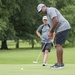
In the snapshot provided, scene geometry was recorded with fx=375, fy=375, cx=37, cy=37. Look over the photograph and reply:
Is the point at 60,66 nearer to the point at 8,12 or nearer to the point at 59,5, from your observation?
the point at 8,12

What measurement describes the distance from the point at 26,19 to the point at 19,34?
133 inches

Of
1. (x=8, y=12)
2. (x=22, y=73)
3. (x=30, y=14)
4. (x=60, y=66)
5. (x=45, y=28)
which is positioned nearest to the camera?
(x=22, y=73)

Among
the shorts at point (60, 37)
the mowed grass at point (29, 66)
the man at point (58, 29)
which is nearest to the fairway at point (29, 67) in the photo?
the mowed grass at point (29, 66)

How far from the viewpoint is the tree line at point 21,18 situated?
44612mm

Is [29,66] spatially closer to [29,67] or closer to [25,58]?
[29,67]

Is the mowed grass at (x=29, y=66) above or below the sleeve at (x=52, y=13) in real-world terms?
below

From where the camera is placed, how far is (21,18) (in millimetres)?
49875

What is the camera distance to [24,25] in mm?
52562

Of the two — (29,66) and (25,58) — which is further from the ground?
(29,66)

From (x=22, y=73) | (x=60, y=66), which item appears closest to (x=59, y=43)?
(x=60, y=66)

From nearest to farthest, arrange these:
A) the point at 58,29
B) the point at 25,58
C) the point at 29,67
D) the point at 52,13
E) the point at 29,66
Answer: the point at 52,13 → the point at 58,29 → the point at 29,67 → the point at 29,66 → the point at 25,58

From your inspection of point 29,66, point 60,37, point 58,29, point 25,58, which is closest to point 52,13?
point 58,29

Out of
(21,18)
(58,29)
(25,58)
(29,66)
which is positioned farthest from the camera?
(21,18)

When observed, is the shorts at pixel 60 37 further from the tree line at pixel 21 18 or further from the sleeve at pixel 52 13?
the tree line at pixel 21 18
